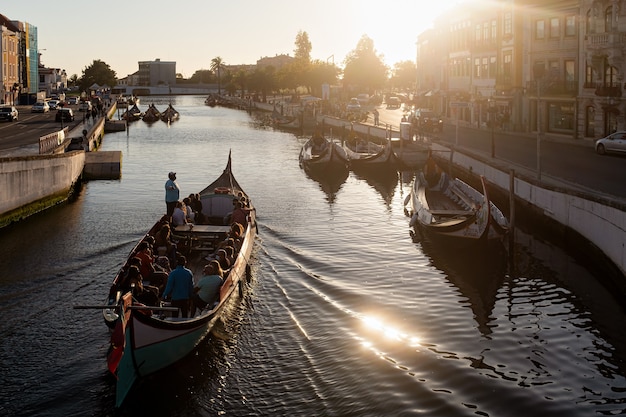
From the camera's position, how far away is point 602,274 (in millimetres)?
25062

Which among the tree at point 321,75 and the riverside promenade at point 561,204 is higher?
the tree at point 321,75

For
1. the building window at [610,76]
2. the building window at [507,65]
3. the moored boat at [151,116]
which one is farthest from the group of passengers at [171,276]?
the moored boat at [151,116]

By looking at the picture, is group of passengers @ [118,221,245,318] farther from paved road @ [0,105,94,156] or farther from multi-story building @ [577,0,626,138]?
multi-story building @ [577,0,626,138]

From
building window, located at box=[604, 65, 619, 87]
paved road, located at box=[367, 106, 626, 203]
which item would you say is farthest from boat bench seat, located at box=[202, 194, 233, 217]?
building window, located at box=[604, 65, 619, 87]

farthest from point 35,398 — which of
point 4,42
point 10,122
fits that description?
point 4,42

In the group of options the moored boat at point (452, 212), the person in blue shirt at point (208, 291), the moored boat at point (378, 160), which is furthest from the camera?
the moored boat at point (378, 160)

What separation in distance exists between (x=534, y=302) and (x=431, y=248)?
7.45 metres

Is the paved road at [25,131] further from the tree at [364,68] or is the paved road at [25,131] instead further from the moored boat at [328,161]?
the tree at [364,68]

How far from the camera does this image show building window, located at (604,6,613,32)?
172ft

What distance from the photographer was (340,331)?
66.8 ft

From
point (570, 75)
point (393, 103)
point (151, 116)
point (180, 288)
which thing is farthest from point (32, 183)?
point (393, 103)

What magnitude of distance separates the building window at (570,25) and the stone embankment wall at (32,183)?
129 ft

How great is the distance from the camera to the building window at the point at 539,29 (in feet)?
207

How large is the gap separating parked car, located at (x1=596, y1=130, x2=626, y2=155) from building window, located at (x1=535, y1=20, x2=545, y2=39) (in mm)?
19565
